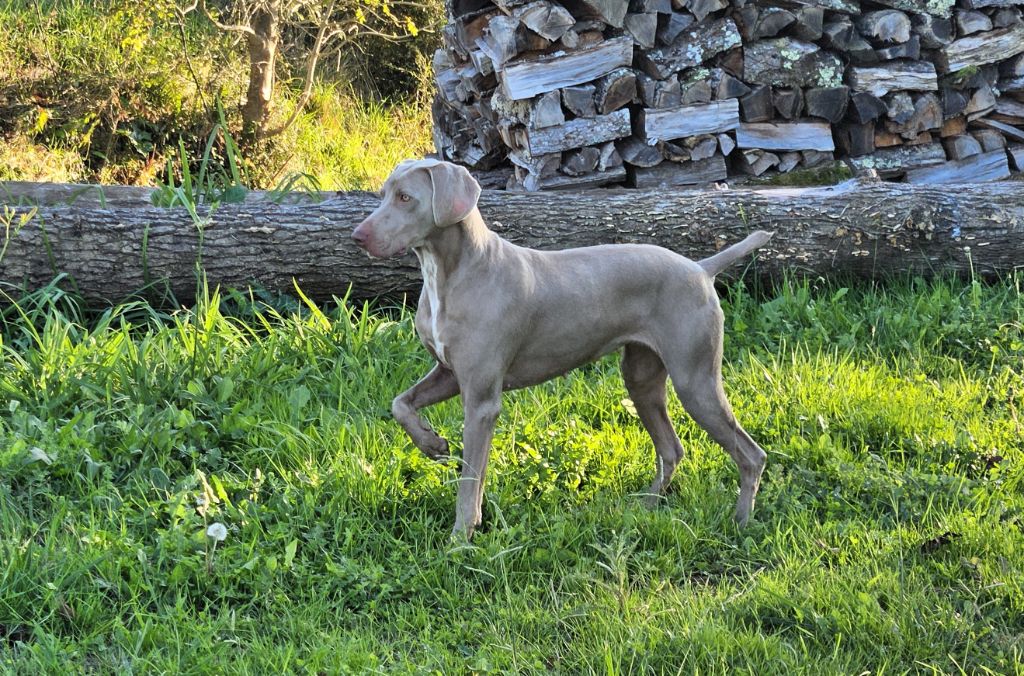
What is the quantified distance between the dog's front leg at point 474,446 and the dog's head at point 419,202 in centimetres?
57

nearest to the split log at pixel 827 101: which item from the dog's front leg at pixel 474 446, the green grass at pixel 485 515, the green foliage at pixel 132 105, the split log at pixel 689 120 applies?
the split log at pixel 689 120

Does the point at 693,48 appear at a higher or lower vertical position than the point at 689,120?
higher

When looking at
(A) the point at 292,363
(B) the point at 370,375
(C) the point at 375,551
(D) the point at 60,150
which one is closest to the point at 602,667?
(C) the point at 375,551

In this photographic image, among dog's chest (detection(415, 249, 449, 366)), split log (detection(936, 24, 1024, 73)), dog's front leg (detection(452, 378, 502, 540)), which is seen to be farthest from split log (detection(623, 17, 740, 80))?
dog's front leg (detection(452, 378, 502, 540))

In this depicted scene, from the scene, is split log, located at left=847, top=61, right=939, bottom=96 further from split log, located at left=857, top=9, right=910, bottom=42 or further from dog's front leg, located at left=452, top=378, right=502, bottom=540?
dog's front leg, located at left=452, top=378, right=502, bottom=540

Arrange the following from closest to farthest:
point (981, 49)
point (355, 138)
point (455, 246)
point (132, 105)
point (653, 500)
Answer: point (455, 246) < point (653, 500) < point (981, 49) < point (132, 105) < point (355, 138)

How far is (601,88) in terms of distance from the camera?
6.79 meters

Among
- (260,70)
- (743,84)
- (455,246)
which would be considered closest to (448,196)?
(455,246)

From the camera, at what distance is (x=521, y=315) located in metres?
3.42

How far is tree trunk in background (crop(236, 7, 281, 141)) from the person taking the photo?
9078mm

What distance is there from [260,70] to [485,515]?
672cm

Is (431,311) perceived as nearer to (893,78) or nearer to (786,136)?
(786,136)

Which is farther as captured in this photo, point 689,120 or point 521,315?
point 689,120

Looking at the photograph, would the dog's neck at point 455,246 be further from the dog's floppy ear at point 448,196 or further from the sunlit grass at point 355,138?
the sunlit grass at point 355,138
